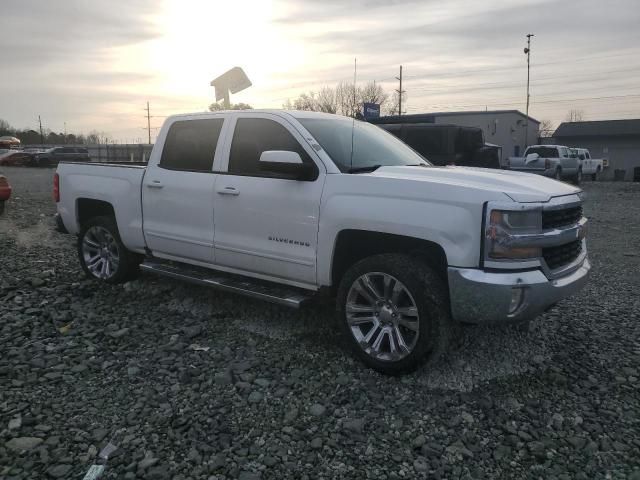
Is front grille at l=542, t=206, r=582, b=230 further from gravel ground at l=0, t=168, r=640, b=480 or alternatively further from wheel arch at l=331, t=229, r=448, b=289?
gravel ground at l=0, t=168, r=640, b=480

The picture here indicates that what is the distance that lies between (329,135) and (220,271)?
1592 millimetres

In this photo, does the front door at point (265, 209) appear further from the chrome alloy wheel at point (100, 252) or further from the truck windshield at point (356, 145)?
the chrome alloy wheel at point (100, 252)

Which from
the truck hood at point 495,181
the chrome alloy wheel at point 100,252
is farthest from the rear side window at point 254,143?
the chrome alloy wheel at point 100,252

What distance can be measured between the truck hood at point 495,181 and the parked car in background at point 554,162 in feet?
70.3

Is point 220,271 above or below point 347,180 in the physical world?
below

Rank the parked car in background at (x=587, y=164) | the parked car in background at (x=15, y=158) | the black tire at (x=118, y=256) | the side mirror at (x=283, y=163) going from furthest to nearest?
the parked car in background at (x=15, y=158)
the parked car in background at (x=587, y=164)
the black tire at (x=118, y=256)
the side mirror at (x=283, y=163)

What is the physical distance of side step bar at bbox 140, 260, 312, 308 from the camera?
4090 mm

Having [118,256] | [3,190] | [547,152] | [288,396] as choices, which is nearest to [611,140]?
[547,152]

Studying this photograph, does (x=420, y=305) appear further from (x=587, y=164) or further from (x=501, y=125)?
(x=501, y=125)

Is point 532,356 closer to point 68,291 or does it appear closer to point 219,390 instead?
point 219,390

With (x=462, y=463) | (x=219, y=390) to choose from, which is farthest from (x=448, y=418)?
(x=219, y=390)

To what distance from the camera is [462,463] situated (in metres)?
2.80

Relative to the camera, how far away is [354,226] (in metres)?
3.75

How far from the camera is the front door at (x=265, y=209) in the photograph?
4.04 metres
